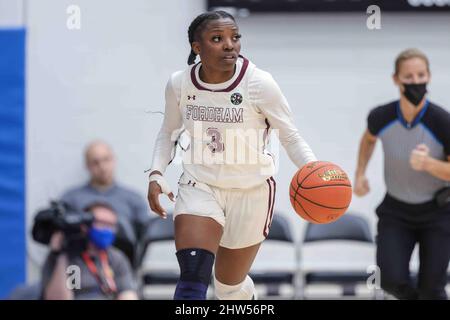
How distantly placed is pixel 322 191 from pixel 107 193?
3473mm

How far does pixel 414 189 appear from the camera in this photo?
5.82m

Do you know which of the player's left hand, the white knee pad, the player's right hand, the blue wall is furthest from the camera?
the blue wall

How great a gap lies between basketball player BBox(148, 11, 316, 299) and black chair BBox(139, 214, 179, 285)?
2.57 meters

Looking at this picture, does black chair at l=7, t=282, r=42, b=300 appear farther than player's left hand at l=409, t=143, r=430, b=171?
Yes

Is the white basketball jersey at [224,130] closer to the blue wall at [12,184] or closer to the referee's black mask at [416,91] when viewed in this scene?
the referee's black mask at [416,91]

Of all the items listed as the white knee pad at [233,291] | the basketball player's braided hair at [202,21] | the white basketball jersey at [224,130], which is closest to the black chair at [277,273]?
the white knee pad at [233,291]

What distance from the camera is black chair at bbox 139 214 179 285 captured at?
23.0ft

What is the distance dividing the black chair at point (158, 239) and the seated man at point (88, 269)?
2.04 feet

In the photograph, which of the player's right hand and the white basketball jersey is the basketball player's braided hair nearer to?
the white basketball jersey

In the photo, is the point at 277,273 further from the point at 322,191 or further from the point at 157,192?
the point at 322,191

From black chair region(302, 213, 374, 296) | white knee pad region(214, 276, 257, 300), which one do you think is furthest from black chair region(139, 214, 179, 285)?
white knee pad region(214, 276, 257, 300)

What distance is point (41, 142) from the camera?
294 inches
